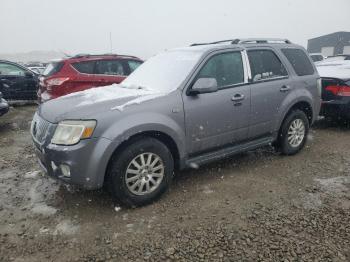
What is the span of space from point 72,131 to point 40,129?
58 cm

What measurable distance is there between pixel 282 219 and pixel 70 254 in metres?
2.09

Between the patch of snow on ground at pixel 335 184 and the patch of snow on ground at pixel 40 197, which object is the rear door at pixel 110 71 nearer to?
the patch of snow on ground at pixel 40 197

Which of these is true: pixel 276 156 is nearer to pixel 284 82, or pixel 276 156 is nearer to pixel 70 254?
pixel 284 82

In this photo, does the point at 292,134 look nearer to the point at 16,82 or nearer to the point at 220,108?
the point at 220,108

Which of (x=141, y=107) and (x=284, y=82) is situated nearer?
(x=141, y=107)

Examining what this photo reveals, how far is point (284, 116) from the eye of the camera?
4.66 metres

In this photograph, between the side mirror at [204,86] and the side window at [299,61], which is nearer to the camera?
the side mirror at [204,86]

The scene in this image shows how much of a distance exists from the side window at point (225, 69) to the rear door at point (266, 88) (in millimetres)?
211

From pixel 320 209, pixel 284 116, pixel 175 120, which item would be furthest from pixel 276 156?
pixel 175 120

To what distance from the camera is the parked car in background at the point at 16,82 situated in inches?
396

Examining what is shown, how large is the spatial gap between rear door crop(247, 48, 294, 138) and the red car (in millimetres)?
4366

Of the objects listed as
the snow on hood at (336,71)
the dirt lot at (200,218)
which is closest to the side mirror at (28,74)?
the dirt lot at (200,218)

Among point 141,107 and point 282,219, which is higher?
point 141,107

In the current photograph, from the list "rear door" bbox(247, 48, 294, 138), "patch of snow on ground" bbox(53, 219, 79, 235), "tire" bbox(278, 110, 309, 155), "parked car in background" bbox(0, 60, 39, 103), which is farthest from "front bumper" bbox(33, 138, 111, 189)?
"parked car in background" bbox(0, 60, 39, 103)
